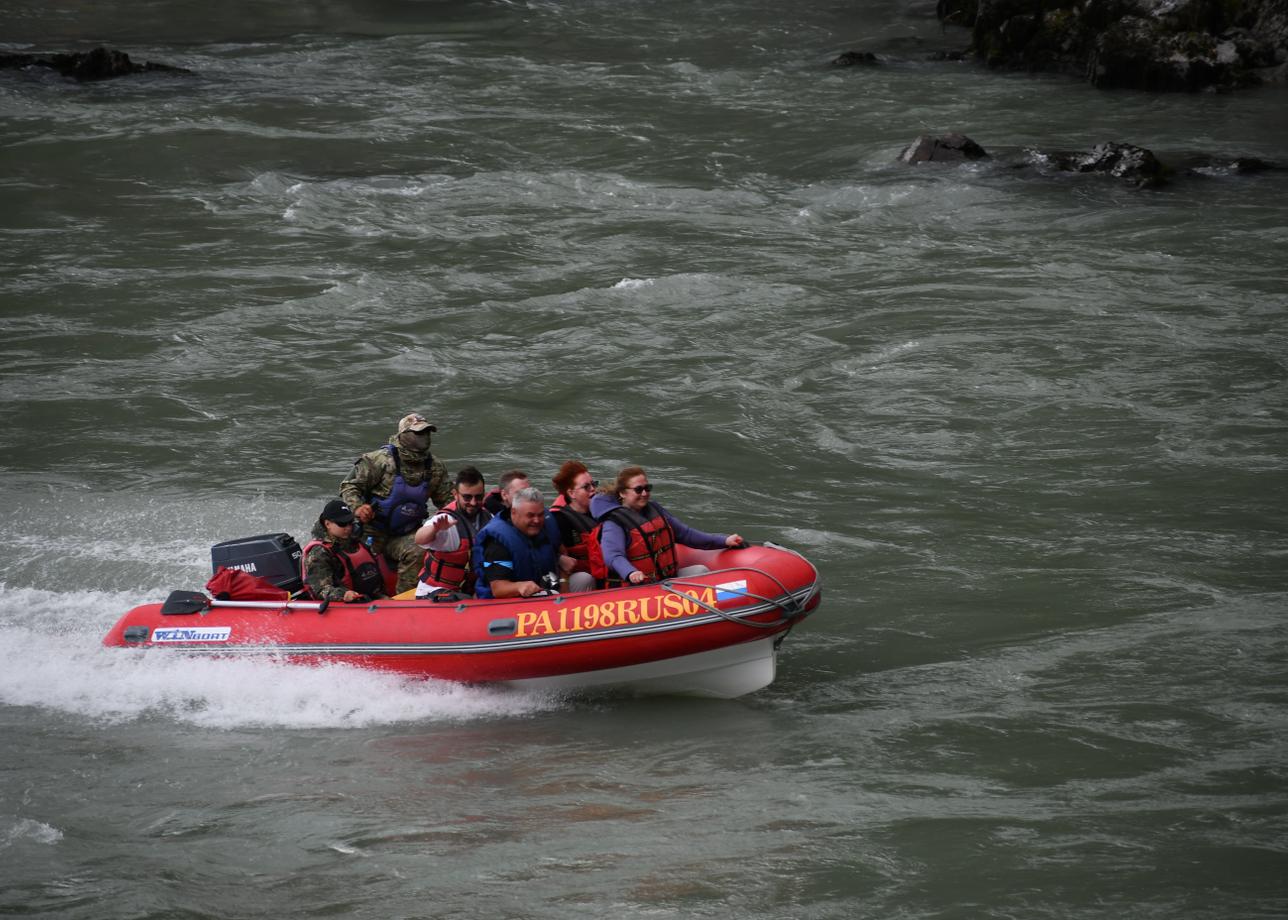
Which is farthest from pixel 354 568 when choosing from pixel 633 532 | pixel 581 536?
pixel 633 532

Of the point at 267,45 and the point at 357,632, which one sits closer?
the point at 357,632

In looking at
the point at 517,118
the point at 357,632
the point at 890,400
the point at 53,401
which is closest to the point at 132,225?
the point at 53,401

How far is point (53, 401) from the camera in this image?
12.9m

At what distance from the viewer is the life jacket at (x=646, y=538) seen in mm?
7969

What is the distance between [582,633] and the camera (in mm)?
7672

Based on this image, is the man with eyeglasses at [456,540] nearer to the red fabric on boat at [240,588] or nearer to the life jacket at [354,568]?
the life jacket at [354,568]

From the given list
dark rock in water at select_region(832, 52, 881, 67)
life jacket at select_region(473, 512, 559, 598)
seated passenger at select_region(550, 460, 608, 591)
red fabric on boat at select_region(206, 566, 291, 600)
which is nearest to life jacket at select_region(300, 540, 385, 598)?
red fabric on boat at select_region(206, 566, 291, 600)

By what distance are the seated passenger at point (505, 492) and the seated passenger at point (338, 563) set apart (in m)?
0.80

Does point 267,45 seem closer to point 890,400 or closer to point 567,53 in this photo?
point 567,53

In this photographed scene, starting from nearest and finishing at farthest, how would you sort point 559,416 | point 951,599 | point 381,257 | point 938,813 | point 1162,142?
point 938,813 → point 951,599 → point 559,416 → point 381,257 → point 1162,142

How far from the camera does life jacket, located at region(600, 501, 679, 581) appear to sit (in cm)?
797

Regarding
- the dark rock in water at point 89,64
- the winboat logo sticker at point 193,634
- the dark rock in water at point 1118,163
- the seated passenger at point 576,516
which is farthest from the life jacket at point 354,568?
the dark rock in water at point 89,64

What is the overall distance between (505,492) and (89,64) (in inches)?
793

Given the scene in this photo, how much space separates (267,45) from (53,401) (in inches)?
706
